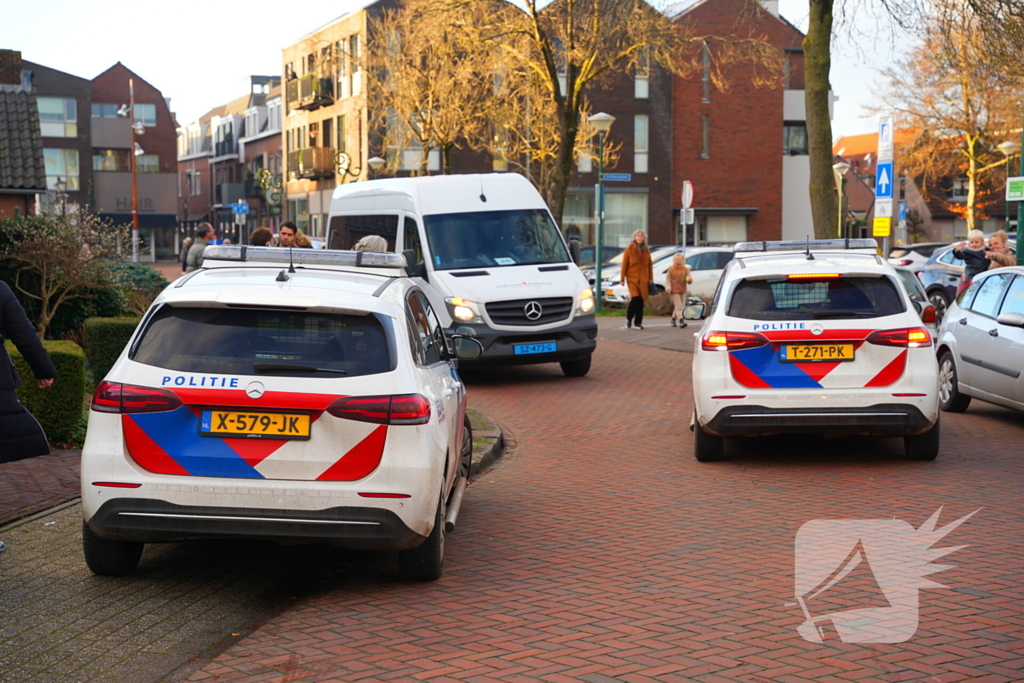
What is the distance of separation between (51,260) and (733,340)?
336 inches

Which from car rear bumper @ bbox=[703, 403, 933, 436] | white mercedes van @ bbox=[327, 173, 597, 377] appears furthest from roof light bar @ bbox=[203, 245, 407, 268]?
white mercedes van @ bbox=[327, 173, 597, 377]

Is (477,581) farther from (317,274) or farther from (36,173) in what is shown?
(36,173)

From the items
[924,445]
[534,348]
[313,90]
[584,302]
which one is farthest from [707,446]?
[313,90]

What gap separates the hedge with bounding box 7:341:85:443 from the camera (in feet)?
32.0

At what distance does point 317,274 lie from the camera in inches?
247

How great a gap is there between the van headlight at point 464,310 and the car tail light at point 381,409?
8.87 meters

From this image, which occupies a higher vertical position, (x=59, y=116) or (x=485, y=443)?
(x=59, y=116)

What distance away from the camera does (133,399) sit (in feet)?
18.3

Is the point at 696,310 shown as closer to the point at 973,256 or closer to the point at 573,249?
the point at 573,249

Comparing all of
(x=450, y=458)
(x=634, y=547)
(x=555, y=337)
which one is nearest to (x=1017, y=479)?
(x=634, y=547)

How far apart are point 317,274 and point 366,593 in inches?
62.8

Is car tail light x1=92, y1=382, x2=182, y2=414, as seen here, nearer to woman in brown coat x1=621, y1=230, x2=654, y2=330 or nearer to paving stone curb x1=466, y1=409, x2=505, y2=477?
paving stone curb x1=466, y1=409, x2=505, y2=477

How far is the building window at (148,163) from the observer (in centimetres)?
7919

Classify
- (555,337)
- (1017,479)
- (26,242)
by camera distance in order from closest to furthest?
1. (1017,479)
2. (26,242)
3. (555,337)
